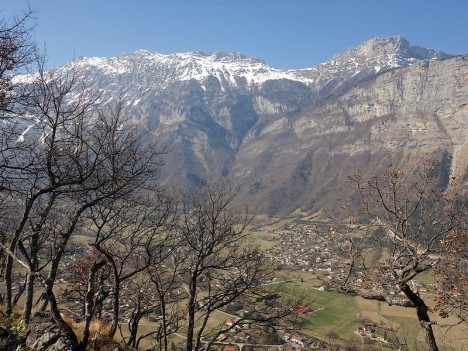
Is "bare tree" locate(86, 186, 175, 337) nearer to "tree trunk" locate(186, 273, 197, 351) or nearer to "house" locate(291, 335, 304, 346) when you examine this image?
"tree trunk" locate(186, 273, 197, 351)

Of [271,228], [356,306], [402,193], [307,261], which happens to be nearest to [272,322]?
[402,193]

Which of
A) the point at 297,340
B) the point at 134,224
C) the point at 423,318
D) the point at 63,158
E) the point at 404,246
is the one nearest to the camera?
the point at 63,158

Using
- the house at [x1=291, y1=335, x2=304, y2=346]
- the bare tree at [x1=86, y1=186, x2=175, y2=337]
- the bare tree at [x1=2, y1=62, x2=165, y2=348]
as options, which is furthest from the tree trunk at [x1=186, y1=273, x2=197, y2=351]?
the house at [x1=291, y1=335, x2=304, y2=346]

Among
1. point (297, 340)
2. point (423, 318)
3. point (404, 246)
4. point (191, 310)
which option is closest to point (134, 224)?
point (191, 310)

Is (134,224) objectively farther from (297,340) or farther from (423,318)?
(297,340)

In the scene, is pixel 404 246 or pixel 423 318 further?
pixel 404 246

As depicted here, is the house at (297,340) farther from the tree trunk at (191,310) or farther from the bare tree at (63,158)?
the bare tree at (63,158)

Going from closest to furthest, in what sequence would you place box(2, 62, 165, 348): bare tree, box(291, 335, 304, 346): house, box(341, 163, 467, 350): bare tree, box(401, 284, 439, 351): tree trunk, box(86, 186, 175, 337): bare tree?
box(2, 62, 165, 348): bare tree → box(401, 284, 439, 351): tree trunk → box(341, 163, 467, 350): bare tree → box(86, 186, 175, 337): bare tree → box(291, 335, 304, 346): house

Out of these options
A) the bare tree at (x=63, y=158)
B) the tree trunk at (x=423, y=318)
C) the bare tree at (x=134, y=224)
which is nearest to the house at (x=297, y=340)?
→ the bare tree at (x=134, y=224)

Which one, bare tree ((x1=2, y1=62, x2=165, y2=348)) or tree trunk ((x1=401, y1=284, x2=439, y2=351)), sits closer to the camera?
bare tree ((x1=2, y1=62, x2=165, y2=348))
